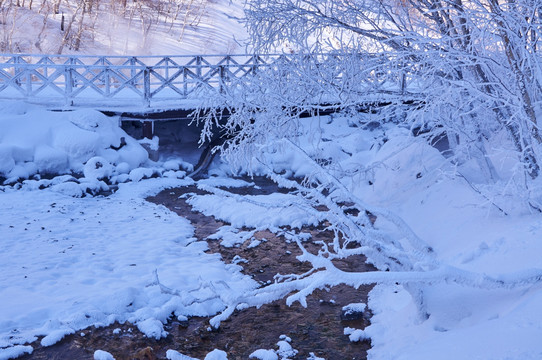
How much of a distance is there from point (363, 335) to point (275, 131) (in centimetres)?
313

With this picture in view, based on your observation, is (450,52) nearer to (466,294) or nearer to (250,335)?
(466,294)

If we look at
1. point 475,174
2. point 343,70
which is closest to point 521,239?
point 343,70

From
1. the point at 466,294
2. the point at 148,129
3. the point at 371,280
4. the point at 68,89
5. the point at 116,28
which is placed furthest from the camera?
the point at 116,28

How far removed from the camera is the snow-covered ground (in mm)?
3969

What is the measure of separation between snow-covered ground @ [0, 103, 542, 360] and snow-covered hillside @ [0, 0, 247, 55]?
15.7 meters

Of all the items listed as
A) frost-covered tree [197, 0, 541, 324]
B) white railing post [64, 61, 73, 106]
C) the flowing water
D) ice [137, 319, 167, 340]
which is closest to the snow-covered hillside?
white railing post [64, 61, 73, 106]

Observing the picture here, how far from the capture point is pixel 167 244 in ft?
25.1

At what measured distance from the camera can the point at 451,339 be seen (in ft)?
11.6

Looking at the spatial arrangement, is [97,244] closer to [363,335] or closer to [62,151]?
[363,335]

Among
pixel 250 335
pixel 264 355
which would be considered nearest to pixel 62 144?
pixel 250 335

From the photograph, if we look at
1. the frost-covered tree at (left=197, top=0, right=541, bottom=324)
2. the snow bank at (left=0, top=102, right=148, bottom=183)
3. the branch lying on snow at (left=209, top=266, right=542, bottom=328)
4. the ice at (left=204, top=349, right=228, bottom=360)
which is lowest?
the snow bank at (left=0, top=102, right=148, bottom=183)

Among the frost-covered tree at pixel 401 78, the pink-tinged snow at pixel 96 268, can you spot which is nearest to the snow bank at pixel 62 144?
the pink-tinged snow at pixel 96 268

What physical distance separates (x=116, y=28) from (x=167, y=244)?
81.9 feet

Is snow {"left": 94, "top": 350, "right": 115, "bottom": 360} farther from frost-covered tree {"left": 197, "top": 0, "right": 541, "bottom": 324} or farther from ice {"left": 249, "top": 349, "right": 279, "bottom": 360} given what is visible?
frost-covered tree {"left": 197, "top": 0, "right": 541, "bottom": 324}
